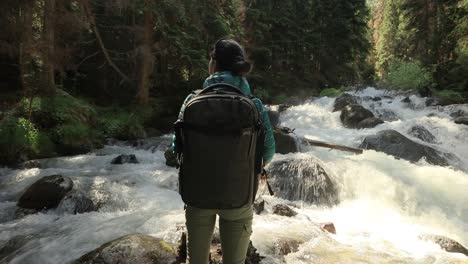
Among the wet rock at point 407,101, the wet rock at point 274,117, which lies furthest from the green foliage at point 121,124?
the wet rock at point 407,101

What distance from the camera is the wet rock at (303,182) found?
834 cm

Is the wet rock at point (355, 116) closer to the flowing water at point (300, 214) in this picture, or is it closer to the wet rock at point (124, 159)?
the flowing water at point (300, 214)

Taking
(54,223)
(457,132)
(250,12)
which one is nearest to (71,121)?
(54,223)

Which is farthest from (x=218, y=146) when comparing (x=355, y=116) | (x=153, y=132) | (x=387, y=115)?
(x=387, y=115)

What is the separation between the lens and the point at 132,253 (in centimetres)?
420

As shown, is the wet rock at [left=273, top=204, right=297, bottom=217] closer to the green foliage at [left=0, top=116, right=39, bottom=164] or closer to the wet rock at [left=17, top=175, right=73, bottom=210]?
the wet rock at [left=17, top=175, right=73, bottom=210]

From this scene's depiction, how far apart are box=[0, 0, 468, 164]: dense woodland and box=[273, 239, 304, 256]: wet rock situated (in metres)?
8.31

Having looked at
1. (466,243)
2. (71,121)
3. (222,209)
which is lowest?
(466,243)

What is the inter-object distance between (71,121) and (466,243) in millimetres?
11897

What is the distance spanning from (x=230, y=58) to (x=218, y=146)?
27.6 inches

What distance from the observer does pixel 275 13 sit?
3152cm

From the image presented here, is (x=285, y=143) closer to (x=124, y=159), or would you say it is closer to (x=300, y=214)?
(x=300, y=214)

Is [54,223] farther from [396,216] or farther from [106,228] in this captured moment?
[396,216]

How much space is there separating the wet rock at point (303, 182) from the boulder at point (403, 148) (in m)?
3.66
